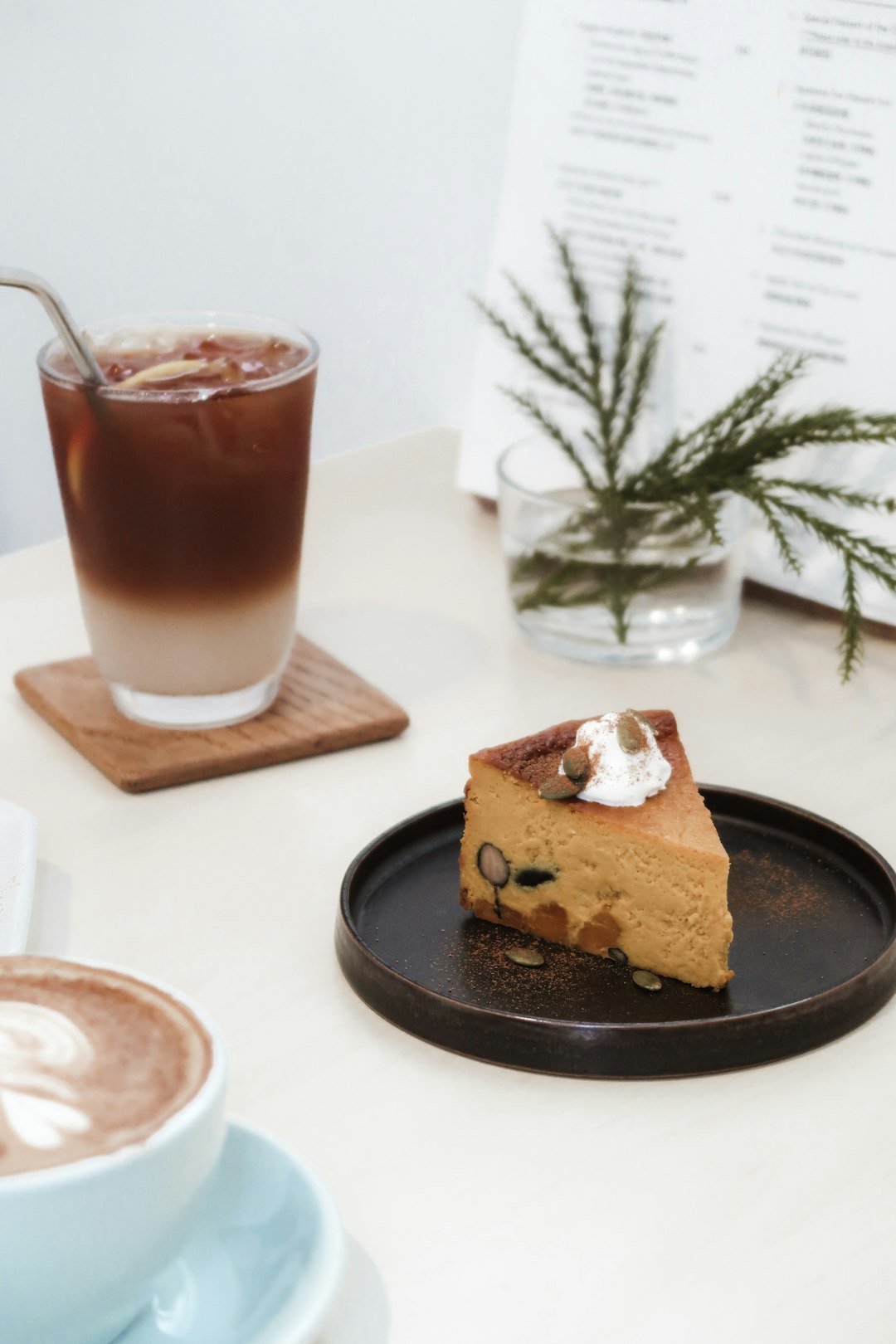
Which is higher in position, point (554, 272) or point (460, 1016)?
point (554, 272)

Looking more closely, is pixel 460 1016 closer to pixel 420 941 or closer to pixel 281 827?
pixel 420 941

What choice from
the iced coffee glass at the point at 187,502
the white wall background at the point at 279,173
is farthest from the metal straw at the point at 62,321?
the white wall background at the point at 279,173

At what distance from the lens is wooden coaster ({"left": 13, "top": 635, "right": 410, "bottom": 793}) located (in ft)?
2.98

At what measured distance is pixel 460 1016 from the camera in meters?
0.65

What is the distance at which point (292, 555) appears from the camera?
37.8 inches

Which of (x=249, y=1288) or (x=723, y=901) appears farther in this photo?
(x=723, y=901)

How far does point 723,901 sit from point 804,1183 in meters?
0.13

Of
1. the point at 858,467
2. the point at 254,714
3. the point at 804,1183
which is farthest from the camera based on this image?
the point at 858,467

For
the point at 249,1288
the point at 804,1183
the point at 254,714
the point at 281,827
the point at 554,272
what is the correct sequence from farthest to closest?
the point at 554,272
the point at 254,714
the point at 281,827
the point at 804,1183
the point at 249,1288

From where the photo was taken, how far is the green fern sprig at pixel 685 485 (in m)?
1.00

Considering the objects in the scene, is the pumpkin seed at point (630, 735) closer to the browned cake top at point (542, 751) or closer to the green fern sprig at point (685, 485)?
the browned cake top at point (542, 751)

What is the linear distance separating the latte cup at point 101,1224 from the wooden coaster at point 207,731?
17.0 inches

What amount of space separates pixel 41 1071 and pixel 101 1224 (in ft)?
0.18

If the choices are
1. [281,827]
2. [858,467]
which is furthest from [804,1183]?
[858,467]
